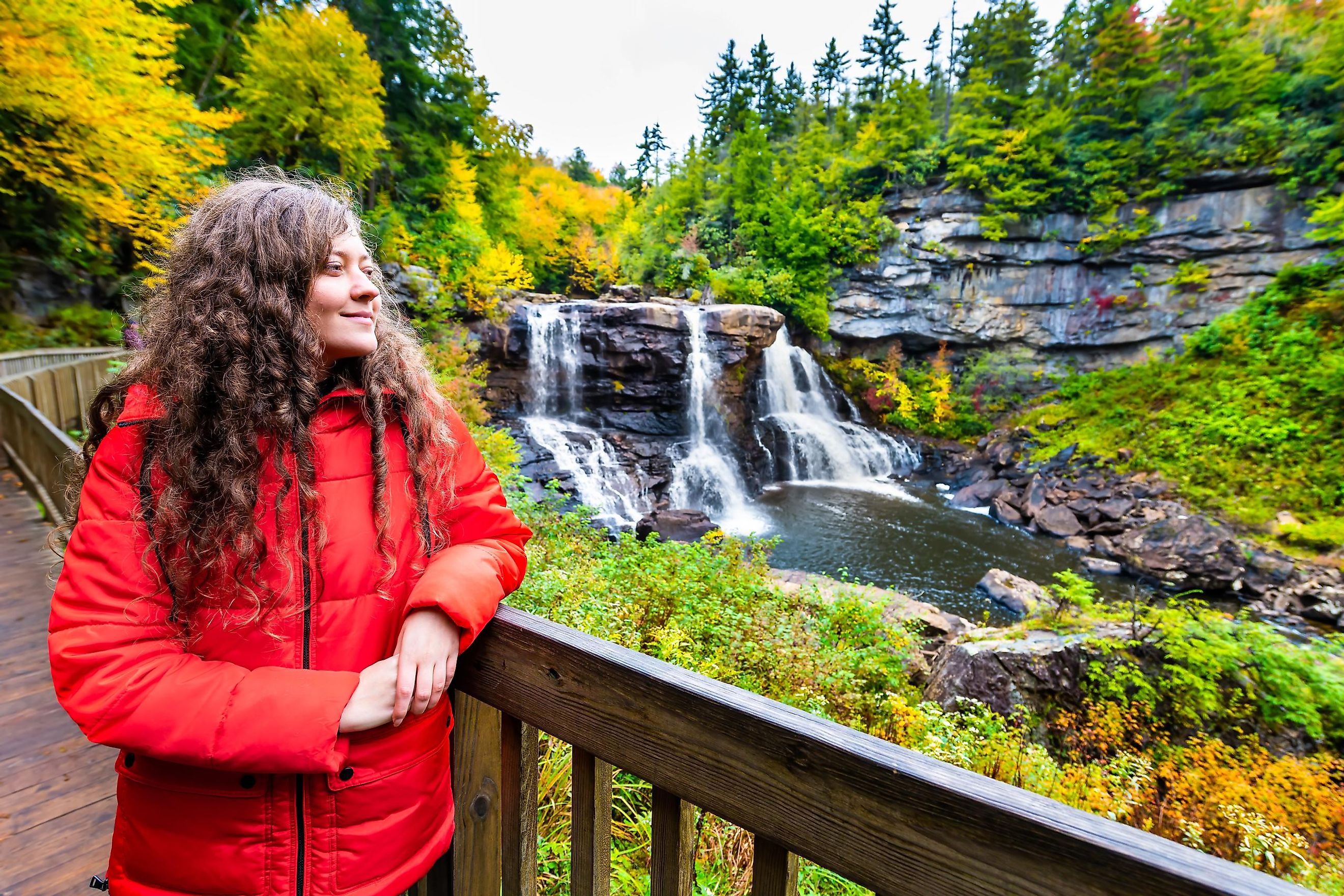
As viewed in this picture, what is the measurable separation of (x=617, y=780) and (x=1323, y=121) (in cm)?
2385

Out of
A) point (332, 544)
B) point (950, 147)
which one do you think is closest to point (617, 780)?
point (332, 544)

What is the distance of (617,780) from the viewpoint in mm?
2855

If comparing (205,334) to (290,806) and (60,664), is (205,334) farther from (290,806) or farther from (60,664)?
(290,806)

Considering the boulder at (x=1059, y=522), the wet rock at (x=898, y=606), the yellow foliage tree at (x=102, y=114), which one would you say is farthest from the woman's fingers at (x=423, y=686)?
the boulder at (x=1059, y=522)

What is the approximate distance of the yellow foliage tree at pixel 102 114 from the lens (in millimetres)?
7281

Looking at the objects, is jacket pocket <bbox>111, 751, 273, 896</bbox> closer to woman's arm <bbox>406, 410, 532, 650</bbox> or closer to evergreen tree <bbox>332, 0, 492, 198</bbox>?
woman's arm <bbox>406, 410, 532, 650</bbox>

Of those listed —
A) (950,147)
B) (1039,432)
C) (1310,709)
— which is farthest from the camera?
(950,147)

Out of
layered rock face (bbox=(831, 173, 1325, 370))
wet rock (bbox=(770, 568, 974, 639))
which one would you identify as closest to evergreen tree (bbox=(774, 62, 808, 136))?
layered rock face (bbox=(831, 173, 1325, 370))

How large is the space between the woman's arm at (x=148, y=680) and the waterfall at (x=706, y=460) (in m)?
12.0

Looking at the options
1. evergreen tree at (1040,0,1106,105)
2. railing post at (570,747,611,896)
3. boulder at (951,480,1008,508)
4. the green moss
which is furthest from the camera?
evergreen tree at (1040,0,1106,105)

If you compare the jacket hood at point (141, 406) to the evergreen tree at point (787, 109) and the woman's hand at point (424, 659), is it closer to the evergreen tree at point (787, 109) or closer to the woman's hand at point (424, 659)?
the woman's hand at point (424, 659)

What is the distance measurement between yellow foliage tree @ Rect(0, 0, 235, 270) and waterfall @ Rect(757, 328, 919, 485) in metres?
13.9

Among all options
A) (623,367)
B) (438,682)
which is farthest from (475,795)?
(623,367)

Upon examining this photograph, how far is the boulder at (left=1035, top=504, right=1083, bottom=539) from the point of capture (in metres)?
12.7
